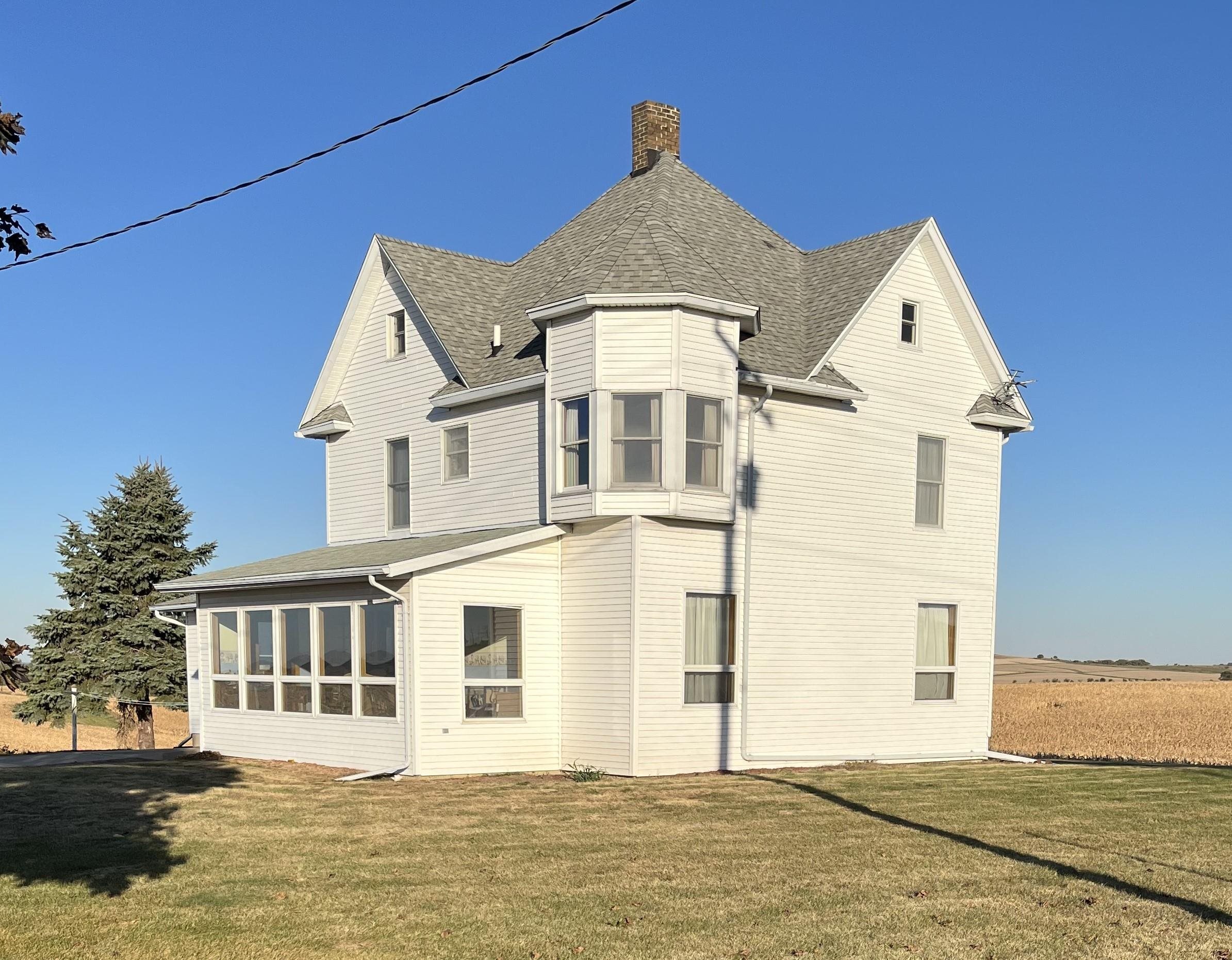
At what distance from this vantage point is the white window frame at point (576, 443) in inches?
802

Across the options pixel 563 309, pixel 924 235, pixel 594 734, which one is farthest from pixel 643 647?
pixel 924 235

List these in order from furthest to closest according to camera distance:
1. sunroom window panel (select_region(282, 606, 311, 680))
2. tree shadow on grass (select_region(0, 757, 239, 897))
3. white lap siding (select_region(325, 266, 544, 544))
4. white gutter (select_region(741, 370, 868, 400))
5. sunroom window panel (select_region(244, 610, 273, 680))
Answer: sunroom window panel (select_region(244, 610, 273, 680))
white lap siding (select_region(325, 266, 544, 544))
sunroom window panel (select_region(282, 606, 311, 680))
white gutter (select_region(741, 370, 868, 400))
tree shadow on grass (select_region(0, 757, 239, 897))

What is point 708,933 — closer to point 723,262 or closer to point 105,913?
point 105,913

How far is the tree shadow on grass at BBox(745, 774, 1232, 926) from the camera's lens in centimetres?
1086

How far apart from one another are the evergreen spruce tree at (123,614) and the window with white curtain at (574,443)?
23683 mm

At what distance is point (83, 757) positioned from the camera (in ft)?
74.4

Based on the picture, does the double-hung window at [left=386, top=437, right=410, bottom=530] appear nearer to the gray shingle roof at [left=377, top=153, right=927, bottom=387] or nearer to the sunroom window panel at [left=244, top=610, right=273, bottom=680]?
the gray shingle roof at [left=377, top=153, right=927, bottom=387]

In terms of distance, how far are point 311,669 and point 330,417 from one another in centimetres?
643

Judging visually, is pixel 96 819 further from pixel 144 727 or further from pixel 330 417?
pixel 144 727

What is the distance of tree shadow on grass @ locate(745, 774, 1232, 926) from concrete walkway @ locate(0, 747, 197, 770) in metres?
12.1

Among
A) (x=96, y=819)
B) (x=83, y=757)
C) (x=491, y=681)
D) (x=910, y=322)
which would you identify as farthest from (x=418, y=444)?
(x=96, y=819)

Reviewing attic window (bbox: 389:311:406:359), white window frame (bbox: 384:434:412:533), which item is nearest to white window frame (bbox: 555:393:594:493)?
white window frame (bbox: 384:434:412:533)

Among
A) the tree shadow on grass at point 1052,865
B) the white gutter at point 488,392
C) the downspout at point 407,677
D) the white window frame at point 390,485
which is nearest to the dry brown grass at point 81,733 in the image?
the white window frame at point 390,485

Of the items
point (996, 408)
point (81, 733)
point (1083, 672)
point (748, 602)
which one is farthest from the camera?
point (1083, 672)
